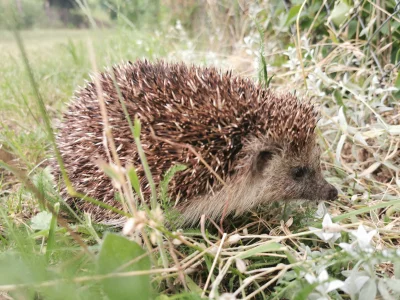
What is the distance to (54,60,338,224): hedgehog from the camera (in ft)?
6.45

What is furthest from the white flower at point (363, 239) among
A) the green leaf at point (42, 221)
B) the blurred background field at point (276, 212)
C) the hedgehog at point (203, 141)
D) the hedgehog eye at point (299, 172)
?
the green leaf at point (42, 221)

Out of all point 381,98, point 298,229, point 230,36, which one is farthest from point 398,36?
point 230,36

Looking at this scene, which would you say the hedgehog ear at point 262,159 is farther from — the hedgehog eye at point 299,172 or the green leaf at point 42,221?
the green leaf at point 42,221

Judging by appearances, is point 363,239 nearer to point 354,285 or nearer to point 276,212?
point 354,285

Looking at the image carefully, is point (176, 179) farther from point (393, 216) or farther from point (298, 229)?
point (393, 216)

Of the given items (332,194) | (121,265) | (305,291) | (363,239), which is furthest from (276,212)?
(121,265)

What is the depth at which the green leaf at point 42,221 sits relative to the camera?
1.75 metres

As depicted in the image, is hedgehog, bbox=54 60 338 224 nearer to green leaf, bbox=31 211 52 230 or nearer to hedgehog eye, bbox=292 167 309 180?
hedgehog eye, bbox=292 167 309 180

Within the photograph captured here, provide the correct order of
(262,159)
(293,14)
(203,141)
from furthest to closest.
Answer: (293,14) → (262,159) → (203,141)

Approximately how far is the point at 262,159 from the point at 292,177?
0.75 feet

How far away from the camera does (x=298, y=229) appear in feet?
6.23

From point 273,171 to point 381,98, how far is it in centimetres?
115

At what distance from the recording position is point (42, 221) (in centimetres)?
178

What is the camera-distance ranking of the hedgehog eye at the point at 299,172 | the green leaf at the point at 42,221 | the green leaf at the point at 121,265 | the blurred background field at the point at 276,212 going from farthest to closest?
the hedgehog eye at the point at 299,172 < the green leaf at the point at 42,221 < the blurred background field at the point at 276,212 < the green leaf at the point at 121,265
